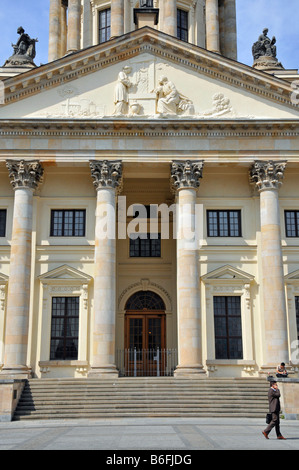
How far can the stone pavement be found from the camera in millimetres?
14208

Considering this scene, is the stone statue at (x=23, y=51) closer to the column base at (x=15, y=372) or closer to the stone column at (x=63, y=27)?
the stone column at (x=63, y=27)

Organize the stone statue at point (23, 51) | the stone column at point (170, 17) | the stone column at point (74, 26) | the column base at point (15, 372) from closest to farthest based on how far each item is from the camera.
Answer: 1. the column base at point (15, 372)
2. the stone statue at point (23, 51)
3. the stone column at point (170, 17)
4. the stone column at point (74, 26)

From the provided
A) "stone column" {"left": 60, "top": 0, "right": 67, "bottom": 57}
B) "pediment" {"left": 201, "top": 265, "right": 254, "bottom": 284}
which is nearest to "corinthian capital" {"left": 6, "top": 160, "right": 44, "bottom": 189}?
"pediment" {"left": 201, "top": 265, "right": 254, "bottom": 284}

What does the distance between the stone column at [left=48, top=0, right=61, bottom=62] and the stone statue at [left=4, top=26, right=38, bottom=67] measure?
725cm

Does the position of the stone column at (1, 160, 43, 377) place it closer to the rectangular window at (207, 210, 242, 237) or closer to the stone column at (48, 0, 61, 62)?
the rectangular window at (207, 210, 242, 237)

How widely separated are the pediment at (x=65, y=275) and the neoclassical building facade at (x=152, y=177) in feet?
0.26

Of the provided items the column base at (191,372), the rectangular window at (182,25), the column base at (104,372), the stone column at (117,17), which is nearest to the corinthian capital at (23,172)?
the column base at (104,372)

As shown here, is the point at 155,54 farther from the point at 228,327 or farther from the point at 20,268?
the point at 228,327

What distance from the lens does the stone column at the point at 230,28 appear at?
45.3 meters

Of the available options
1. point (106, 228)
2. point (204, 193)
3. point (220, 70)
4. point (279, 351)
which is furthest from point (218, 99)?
point (279, 351)

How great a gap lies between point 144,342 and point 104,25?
2520 cm

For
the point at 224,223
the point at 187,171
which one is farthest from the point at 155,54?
the point at 224,223

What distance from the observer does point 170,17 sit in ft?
136
